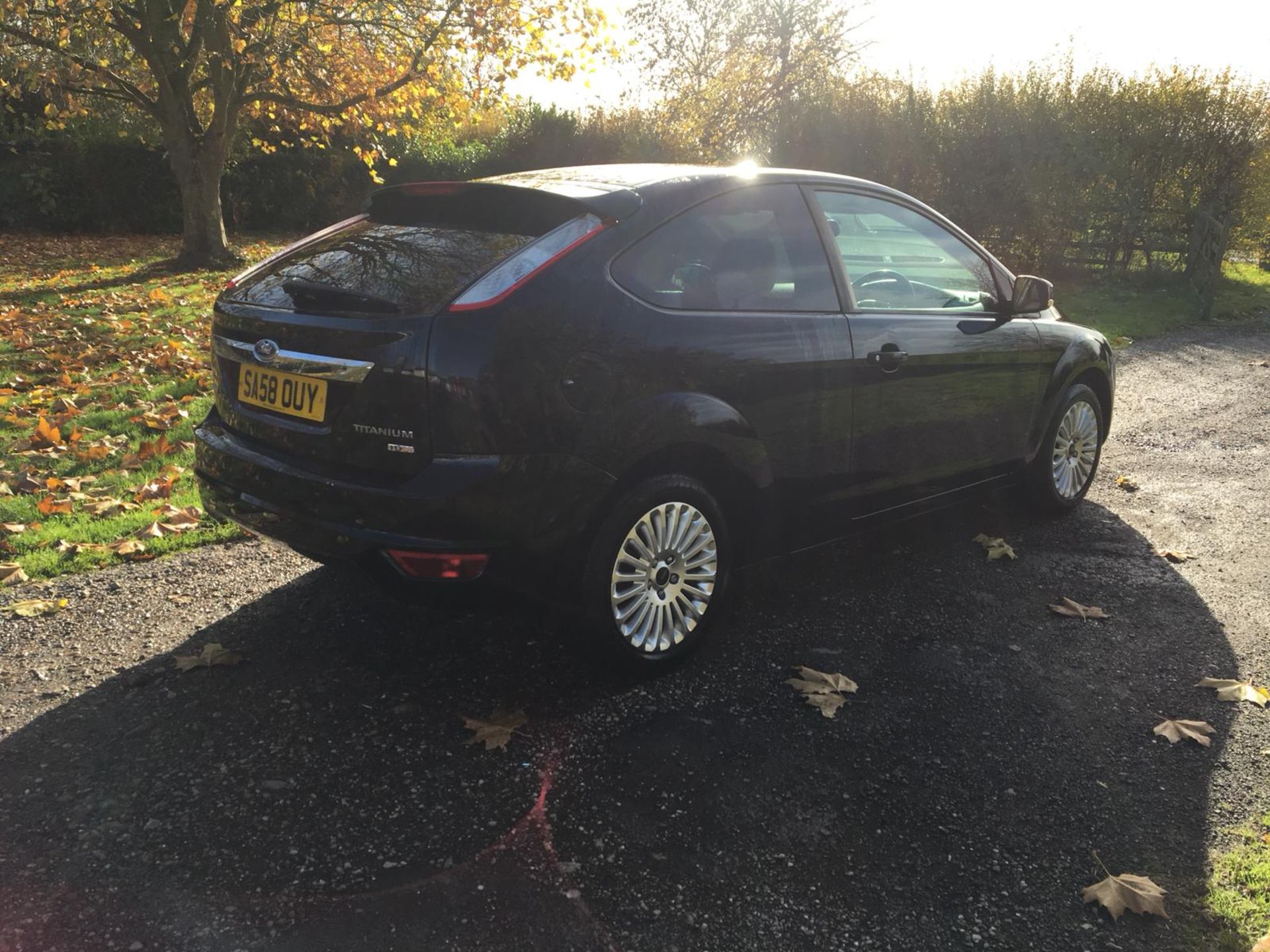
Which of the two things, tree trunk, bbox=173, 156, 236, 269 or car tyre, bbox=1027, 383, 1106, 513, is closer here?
car tyre, bbox=1027, 383, 1106, 513

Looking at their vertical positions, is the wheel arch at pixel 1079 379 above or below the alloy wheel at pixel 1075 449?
above

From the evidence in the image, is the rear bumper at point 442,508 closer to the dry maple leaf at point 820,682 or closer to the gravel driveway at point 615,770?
the gravel driveway at point 615,770

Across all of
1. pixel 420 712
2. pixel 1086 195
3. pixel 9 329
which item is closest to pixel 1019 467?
pixel 420 712

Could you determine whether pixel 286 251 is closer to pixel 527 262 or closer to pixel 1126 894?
pixel 527 262

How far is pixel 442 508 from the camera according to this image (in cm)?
284

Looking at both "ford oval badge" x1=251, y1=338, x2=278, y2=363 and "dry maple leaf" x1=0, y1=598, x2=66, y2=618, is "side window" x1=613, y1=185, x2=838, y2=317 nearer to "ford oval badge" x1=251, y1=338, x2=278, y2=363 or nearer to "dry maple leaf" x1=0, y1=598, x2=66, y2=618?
"ford oval badge" x1=251, y1=338, x2=278, y2=363

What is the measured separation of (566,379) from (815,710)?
4.79ft

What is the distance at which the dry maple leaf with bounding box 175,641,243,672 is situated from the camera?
349 cm

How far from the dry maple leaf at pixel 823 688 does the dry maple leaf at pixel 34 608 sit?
2.99 meters

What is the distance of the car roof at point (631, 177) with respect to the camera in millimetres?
3395

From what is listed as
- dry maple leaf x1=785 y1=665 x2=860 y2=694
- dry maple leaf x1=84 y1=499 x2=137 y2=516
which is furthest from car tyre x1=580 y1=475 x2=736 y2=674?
dry maple leaf x1=84 y1=499 x2=137 y2=516

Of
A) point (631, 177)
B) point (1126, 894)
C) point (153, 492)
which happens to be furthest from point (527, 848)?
point (153, 492)

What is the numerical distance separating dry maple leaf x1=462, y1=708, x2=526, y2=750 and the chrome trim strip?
46.7 inches

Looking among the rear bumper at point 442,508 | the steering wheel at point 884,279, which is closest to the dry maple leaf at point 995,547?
the steering wheel at point 884,279
